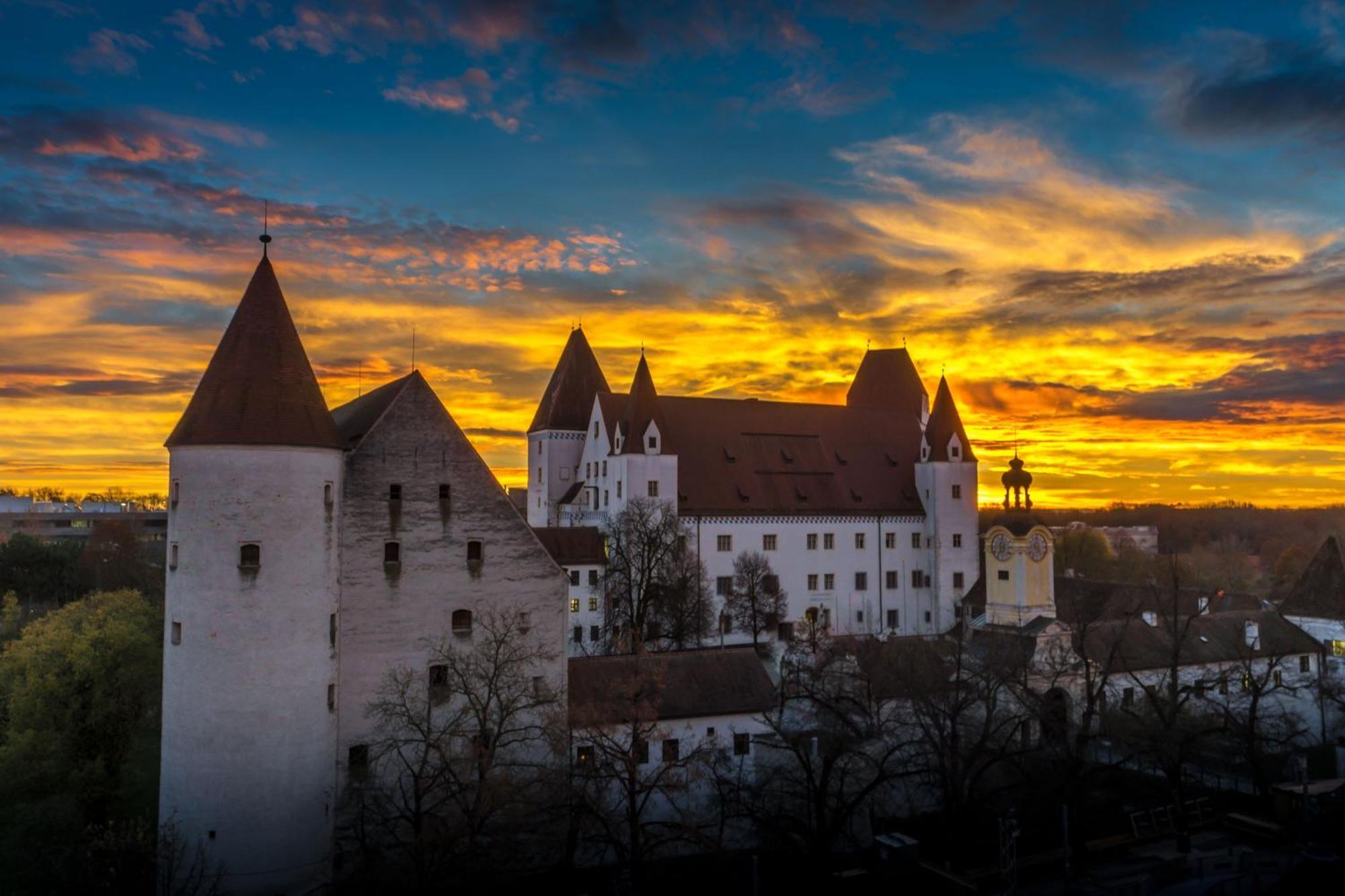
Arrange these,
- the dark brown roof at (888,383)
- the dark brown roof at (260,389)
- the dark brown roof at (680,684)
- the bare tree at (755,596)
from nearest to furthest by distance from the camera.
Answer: the dark brown roof at (260,389)
the dark brown roof at (680,684)
the bare tree at (755,596)
the dark brown roof at (888,383)

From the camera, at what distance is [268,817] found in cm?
3150

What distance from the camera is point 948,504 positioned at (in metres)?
73.4

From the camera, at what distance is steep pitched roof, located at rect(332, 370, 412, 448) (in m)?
36.1

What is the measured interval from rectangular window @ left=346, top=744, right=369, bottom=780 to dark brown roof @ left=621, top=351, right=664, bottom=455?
32.0 meters

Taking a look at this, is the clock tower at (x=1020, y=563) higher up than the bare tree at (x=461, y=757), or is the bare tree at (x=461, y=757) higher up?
the clock tower at (x=1020, y=563)

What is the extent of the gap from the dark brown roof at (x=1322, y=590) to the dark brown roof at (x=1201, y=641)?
8.20 ft

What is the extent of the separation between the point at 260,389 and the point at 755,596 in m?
37.9

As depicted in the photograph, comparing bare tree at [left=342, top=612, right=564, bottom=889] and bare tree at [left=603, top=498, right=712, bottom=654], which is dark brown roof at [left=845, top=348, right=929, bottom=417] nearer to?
bare tree at [left=603, top=498, right=712, bottom=654]

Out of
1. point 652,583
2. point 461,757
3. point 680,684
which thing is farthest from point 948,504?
point 461,757

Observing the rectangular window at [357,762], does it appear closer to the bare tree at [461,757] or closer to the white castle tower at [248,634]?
the bare tree at [461,757]

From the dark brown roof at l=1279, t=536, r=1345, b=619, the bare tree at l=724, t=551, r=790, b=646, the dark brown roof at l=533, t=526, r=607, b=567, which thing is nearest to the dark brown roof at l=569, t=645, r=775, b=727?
the dark brown roof at l=533, t=526, r=607, b=567

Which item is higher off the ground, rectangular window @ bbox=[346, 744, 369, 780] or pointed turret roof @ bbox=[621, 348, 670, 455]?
pointed turret roof @ bbox=[621, 348, 670, 455]

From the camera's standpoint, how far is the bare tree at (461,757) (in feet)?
98.6

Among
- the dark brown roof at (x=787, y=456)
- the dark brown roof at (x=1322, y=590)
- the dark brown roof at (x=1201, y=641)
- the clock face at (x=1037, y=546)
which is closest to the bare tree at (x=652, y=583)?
the dark brown roof at (x=787, y=456)
